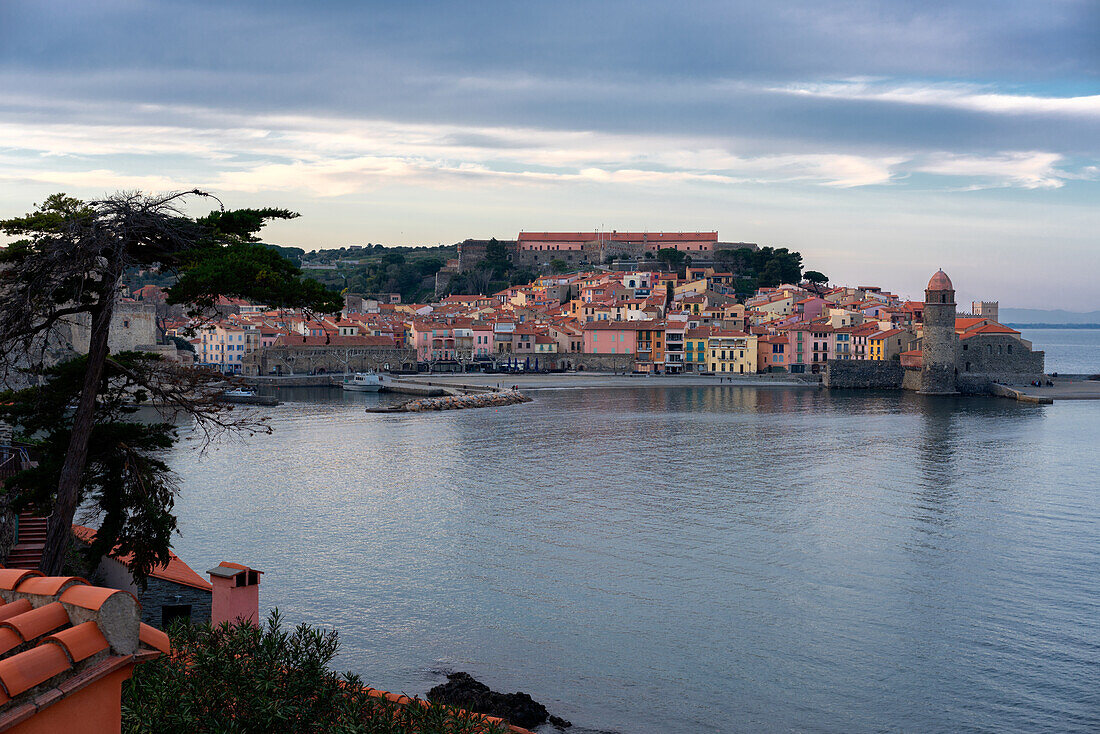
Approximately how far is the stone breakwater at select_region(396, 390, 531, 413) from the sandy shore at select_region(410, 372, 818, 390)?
7.40 metres

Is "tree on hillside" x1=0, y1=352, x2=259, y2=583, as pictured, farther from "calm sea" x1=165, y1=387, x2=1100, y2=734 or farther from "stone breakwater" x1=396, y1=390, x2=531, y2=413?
"stone breakwater" x1=396, y1=390, x2=531, y2=413

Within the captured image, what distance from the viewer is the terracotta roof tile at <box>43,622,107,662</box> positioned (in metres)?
2.39

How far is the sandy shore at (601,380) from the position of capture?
5078cm

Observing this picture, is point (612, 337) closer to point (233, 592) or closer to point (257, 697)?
point (233, 592)

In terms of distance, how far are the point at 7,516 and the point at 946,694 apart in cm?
839

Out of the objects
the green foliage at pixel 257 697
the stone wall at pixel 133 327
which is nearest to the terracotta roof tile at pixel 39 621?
the green foliage at pixel 257 697

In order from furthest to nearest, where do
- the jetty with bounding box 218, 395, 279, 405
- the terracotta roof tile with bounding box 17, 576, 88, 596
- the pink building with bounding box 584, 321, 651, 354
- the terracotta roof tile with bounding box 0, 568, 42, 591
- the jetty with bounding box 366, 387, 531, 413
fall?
the pink building with bounding box 584, 321, 651, 354
the jetty with bounding box 218, 395, 279, 405
the jetty with bounding box 366, 387, 531, 413
the terracotta roof tile with bounding box 0, 568, 42, 591
the terracotta roof tile with bounding box 17, 576, 88, 596

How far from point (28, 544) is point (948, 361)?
1765 inches

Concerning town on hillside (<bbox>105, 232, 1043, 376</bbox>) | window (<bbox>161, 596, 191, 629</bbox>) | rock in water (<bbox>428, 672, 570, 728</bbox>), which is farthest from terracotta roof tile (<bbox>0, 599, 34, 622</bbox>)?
town on hillside (<bbox>105, 232, 1043, 376</bbox>)

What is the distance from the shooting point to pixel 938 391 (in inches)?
1825

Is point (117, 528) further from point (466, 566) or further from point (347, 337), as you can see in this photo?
point (347, 337)

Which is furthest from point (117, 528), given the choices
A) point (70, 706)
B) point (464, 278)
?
point (464, 278)

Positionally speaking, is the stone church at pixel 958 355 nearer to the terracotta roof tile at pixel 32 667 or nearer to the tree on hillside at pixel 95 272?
the tree on hillside at pixel 95 272

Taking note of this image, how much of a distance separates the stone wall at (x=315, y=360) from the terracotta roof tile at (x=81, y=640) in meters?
51.5
